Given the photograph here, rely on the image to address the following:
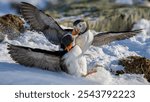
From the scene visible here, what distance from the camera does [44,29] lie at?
7.38 metres

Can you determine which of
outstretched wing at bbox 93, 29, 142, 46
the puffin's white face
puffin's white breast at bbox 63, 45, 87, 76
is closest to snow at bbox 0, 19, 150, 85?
puffin's white breast at bbox 63, 45, 87, 76

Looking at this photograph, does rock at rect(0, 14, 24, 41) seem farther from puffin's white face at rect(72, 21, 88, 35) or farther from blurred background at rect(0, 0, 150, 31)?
puffin's white face at rect(72, 21, 88, 35)

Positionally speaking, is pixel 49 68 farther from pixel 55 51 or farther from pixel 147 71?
pixel 147 71

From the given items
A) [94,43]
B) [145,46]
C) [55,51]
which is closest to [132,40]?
[145,46]

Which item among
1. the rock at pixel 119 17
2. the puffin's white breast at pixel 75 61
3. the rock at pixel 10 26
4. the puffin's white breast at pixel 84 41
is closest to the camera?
the puffin's white breast at pixel 75 61

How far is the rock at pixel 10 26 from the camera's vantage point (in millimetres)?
7637

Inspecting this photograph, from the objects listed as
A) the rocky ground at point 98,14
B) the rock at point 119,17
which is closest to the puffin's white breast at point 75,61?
the rocky ground at point 98,14

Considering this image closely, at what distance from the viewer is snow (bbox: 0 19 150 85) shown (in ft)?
22.6

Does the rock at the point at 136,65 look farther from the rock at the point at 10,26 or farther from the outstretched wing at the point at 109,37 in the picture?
the rock at the point at 10,26

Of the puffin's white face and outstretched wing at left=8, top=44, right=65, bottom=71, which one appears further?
the puffin's white face

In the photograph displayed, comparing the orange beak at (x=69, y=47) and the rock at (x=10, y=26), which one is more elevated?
the rock at (x=10, y=26)

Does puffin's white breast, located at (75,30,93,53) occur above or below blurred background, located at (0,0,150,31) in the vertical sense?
below

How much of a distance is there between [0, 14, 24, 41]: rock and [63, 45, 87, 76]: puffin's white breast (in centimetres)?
84

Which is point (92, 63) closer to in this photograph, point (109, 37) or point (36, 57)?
point (109, 37)
